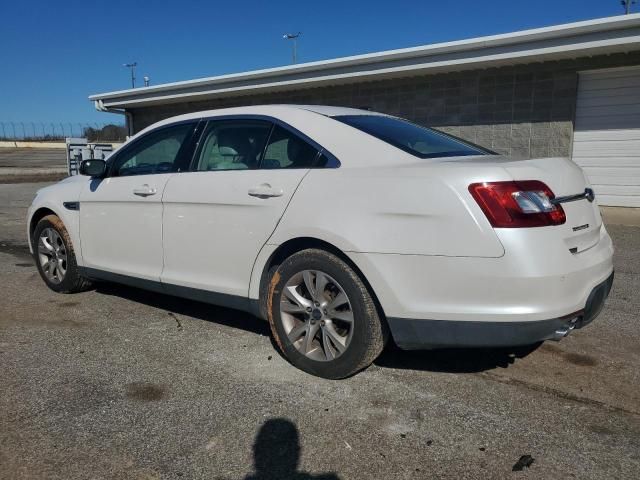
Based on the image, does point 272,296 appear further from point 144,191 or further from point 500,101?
point 500,101

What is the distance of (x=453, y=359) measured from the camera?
3.73 metres

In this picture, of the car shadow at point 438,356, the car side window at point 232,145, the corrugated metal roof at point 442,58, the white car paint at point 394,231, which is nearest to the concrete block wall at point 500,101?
the corrugated metal roof at point 442,58

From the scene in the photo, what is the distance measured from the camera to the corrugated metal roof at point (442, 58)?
355 inches

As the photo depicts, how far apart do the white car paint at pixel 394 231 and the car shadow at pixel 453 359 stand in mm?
619

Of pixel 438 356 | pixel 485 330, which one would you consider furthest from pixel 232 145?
pixel 485 330

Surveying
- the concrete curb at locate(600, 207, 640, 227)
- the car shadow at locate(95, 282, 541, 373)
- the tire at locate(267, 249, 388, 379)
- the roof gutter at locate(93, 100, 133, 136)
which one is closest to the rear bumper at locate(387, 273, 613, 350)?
the tire at locate(267, 249, 388, 379)

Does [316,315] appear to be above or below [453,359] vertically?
above

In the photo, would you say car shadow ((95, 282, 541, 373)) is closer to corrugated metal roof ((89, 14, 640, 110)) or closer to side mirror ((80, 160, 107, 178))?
side mirror ((80, 160, 107, 178))

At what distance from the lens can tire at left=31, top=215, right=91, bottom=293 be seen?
5.09 metres

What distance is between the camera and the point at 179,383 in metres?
3.37

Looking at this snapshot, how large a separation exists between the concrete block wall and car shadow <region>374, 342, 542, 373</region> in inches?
280

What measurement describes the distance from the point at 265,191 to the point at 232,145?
0.65m

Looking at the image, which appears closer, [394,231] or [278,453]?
[278,453]

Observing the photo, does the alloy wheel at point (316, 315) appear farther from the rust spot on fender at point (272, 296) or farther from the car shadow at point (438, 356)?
the car shadow at point (438, 356)
